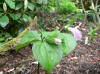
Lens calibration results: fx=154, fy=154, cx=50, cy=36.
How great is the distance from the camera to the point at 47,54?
736 mm

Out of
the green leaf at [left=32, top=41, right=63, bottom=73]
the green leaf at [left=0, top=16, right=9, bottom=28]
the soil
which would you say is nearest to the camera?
the green leaf at [left=32, top=41, right=63, bottom=73]

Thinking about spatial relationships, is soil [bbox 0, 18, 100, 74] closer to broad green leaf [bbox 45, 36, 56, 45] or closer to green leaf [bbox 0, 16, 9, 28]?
green leaf [bbox 0, 16, 9, 28]

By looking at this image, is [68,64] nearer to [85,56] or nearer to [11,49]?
[85,56]

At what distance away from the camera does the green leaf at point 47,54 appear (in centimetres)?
70

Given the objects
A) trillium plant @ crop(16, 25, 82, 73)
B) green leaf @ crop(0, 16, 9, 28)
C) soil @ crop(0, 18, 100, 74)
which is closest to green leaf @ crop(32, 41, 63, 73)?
trillium plant @ crop(16, 25, 82, 73)

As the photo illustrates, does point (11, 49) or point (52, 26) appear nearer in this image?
point (11, 49)

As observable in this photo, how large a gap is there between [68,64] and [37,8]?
99 centimetres

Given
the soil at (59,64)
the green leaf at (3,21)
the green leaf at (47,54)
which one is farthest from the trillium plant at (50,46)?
the green leaf at (3,21)

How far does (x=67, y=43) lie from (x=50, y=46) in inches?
3.6

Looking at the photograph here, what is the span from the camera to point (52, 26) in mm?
2441

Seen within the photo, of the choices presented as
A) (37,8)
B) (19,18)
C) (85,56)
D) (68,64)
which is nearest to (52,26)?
(37,8)

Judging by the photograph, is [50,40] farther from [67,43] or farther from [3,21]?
[3,21]

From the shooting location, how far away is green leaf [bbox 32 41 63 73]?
700mm

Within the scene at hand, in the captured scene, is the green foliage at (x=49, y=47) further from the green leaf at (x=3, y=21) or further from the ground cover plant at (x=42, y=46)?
the green leaf at (x=3, y=21)
